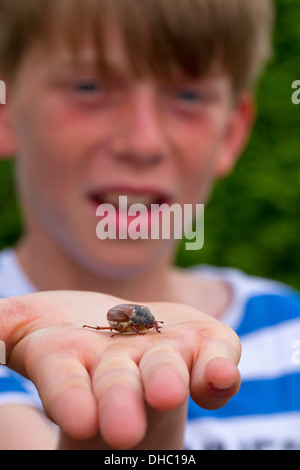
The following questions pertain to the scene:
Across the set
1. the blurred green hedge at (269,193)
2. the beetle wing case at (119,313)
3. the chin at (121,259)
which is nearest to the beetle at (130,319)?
the beetle wing case at (119,313)

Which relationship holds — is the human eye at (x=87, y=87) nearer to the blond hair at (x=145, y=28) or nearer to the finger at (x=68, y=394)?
the blond hair at (x=145, y=28)

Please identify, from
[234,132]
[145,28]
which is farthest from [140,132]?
[234,132]

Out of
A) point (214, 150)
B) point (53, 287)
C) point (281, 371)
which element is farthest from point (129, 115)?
point (281, 371)

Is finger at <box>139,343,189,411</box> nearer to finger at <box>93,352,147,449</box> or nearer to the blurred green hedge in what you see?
finger at <box>93,352,147,449</box>

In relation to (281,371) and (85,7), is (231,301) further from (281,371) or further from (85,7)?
(85,7)

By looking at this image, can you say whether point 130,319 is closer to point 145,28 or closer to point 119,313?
point 119,313
